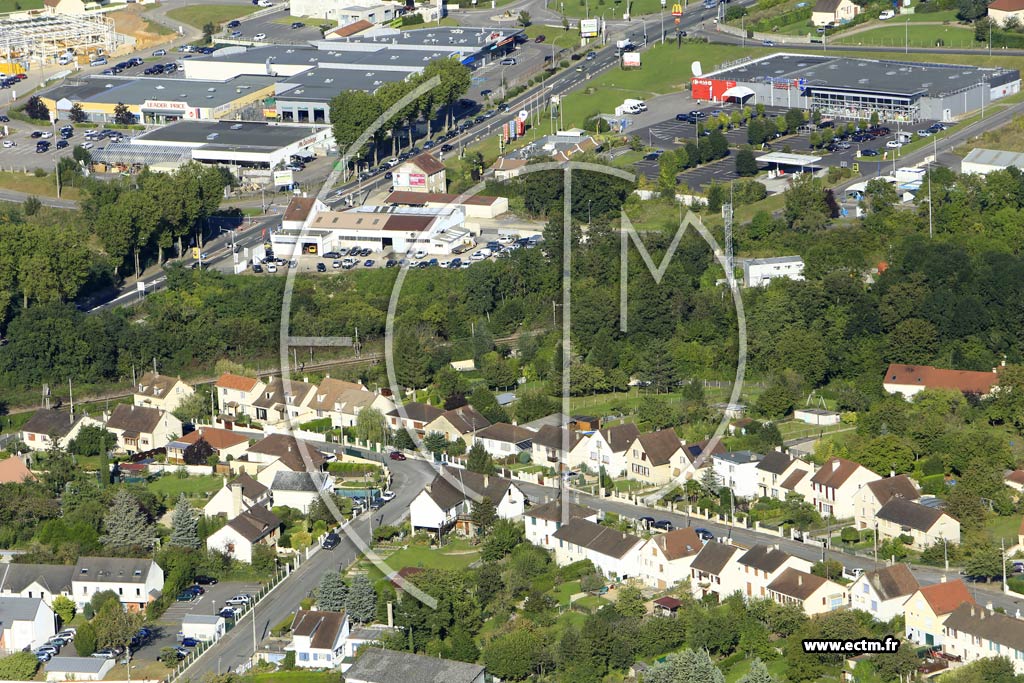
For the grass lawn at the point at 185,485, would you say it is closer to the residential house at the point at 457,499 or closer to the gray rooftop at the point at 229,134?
Answer: the residential house at the point at 457,499

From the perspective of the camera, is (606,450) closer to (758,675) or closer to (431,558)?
(431,558)

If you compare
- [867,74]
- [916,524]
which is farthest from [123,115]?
[916,524]

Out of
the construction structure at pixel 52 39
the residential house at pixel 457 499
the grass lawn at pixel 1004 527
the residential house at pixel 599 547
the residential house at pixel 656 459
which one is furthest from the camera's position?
the construction structure at pixel 52 39

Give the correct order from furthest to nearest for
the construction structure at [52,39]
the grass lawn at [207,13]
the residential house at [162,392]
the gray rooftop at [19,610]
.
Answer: the grass lawn at [207,13] < the construction structure at [52,39] < the residential house at [162,392] < the gray rooftop at [19,610]

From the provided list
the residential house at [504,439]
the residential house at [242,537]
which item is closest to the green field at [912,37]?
the residential house at [504,439]

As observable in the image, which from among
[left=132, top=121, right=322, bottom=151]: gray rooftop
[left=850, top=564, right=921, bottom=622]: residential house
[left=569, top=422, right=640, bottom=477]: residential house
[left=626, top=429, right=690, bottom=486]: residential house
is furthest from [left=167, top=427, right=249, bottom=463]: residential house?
[left=132, top=121, right=322, bottom=151]: gray rooftop

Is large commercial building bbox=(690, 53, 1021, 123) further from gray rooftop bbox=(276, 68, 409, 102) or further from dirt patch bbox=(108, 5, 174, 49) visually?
dirt patch bbox=(108, 5, 174, 49)
